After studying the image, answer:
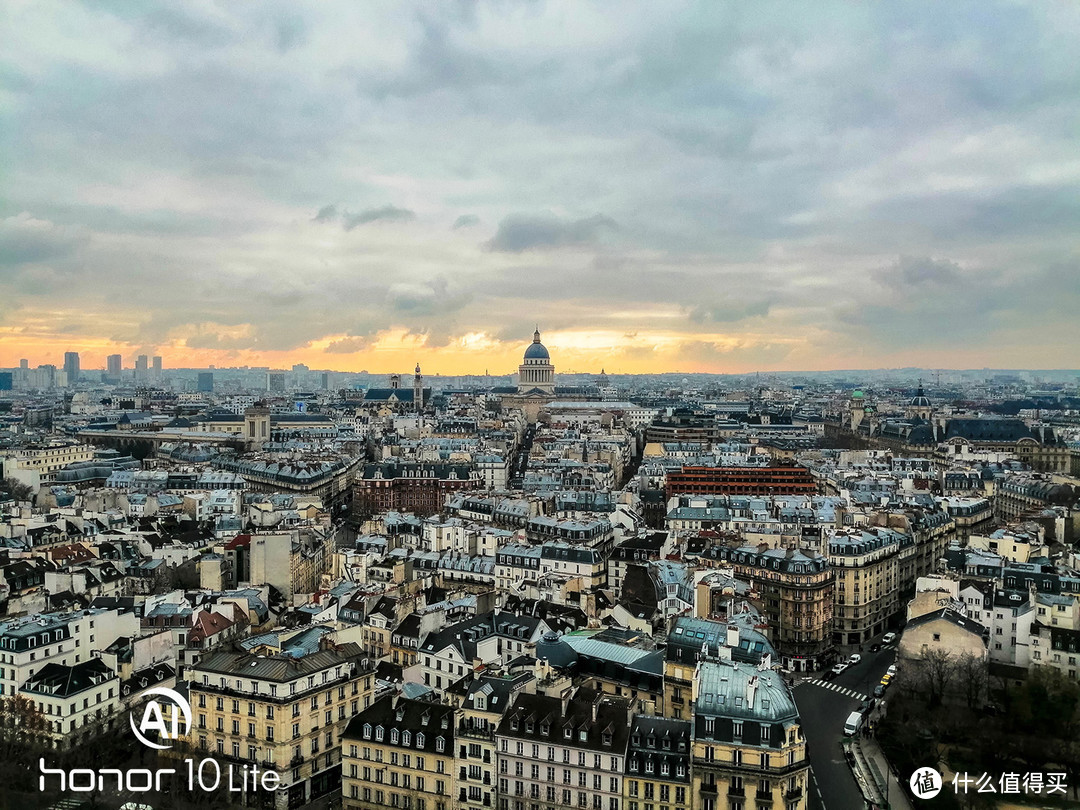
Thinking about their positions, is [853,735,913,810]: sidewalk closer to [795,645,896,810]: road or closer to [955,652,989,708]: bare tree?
[795,645,896,810]: road

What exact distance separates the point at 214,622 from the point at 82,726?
38.7 ft

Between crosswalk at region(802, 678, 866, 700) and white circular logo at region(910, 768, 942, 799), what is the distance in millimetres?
12327

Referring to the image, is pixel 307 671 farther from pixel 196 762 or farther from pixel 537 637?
pixel 537 637

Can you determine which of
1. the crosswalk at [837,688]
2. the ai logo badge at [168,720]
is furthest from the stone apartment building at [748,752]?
the ai logo badge at [168,720]

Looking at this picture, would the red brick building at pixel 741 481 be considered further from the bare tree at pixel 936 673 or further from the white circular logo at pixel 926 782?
the white circular logo at pixel 926 782

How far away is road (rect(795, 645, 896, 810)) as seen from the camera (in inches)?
1844

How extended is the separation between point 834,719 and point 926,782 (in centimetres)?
926

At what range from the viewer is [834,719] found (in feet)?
185

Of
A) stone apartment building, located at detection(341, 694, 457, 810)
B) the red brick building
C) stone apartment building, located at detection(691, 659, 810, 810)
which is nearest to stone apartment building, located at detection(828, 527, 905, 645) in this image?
stone apartment building, located at detection(691, 659, 810, 810)

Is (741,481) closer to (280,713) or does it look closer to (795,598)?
(795,598)

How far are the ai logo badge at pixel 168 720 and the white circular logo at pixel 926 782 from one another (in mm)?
35973

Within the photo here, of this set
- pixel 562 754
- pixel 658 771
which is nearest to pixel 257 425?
pixel 562 754

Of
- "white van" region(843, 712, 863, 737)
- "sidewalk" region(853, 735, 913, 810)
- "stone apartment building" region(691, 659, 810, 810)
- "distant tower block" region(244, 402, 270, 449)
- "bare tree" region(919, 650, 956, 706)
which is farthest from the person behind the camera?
"distant tower block" region(244, 402, 270, 449)

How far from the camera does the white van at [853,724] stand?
53938mm
